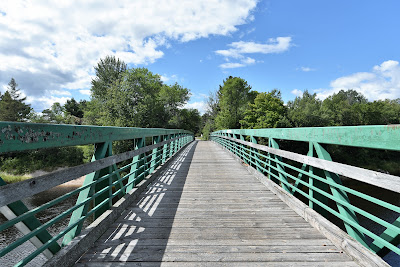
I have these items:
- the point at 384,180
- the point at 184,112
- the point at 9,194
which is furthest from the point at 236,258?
the point at 184,112

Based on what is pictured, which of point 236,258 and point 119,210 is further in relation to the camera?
point 119,210

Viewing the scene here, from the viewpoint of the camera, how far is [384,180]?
167cm

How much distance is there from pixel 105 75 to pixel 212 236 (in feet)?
147

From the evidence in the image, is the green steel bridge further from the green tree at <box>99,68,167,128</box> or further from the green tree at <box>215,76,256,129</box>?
the green tree at <box>215,76,256,129</box>

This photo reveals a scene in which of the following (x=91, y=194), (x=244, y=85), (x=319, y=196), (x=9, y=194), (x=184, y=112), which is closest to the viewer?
(x=9, y=194)

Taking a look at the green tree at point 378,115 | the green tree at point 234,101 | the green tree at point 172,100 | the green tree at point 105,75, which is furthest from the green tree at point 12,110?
the green tree at point 378,115

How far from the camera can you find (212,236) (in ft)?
7.93

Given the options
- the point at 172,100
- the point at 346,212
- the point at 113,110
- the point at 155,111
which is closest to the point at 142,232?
the point at 346,212

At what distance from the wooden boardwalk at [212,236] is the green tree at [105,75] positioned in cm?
4063

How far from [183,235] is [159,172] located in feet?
10.9

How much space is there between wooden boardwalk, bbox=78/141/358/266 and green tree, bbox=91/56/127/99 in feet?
133

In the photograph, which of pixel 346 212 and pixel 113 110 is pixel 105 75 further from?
pixel 346 212

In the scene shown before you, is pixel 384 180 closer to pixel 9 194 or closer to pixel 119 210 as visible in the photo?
pixel 9 194

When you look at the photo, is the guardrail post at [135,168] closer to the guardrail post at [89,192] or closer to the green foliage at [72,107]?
the guardrail post at [89,192]
